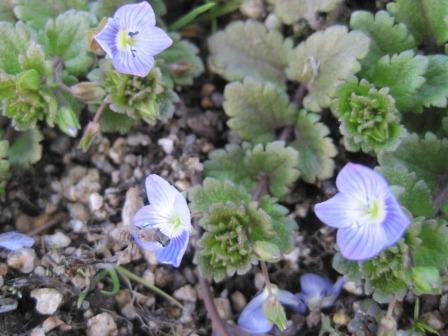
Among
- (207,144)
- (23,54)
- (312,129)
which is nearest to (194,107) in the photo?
(207,144)

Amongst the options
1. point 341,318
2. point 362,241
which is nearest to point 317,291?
point 341,318

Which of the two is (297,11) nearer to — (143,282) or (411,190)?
(411,190)

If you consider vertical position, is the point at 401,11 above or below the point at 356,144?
above

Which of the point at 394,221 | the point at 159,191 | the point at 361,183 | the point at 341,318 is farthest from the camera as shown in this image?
→ the point at 341,318

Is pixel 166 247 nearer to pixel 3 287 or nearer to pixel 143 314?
pixel 143 314

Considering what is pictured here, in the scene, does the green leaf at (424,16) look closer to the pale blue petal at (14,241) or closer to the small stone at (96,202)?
the small stone at (96,202)

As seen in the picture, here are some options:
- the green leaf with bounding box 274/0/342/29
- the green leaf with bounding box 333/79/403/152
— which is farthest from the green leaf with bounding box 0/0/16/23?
the green leaf with bounding box 333/79/403/152
